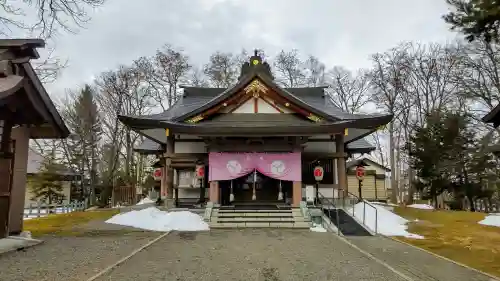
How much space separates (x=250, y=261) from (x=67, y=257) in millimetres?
3353

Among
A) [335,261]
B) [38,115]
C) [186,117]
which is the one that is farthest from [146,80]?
[335,261]

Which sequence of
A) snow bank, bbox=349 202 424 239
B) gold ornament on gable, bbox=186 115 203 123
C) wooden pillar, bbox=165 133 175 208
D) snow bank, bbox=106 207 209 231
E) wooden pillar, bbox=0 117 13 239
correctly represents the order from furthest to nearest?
wooden pillar, bbox=165 133 175 208
gold ornament on gable, bbox=186 115 203 123
snow bank, bbox=106 207 209 231
snow bank, bbox=349 202 424 239
wooden pillar, bbox=0 117 13 239

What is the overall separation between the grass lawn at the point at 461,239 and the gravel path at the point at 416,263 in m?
0.50

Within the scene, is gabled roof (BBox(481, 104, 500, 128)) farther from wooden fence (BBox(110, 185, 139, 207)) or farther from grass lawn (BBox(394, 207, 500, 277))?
wooden fence (BBox(110, 185, 139, 207))

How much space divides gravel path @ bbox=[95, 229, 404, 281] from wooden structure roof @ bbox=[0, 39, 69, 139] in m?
3.73

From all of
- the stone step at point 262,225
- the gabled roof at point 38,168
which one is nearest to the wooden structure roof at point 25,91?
the stone step at point 262,225

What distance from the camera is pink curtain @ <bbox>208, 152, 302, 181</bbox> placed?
1353cm

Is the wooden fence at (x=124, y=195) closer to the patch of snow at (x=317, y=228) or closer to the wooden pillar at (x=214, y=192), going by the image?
the wooden pillar at (x=214, y=192)

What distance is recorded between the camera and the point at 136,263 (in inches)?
235

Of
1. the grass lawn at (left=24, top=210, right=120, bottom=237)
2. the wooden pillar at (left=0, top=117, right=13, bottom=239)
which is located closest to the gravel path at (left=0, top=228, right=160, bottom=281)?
the wooden pillar at (left=0, top=117, right=13, bottom=239)

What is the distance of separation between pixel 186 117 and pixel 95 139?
15.9 m

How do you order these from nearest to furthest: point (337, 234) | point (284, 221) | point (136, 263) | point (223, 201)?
point (136, 263), point (337, 234), point (284, 221), point (223, 201)

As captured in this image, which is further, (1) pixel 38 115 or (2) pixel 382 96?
(2) pixel 382 96

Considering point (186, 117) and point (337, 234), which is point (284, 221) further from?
point (186, 117)
